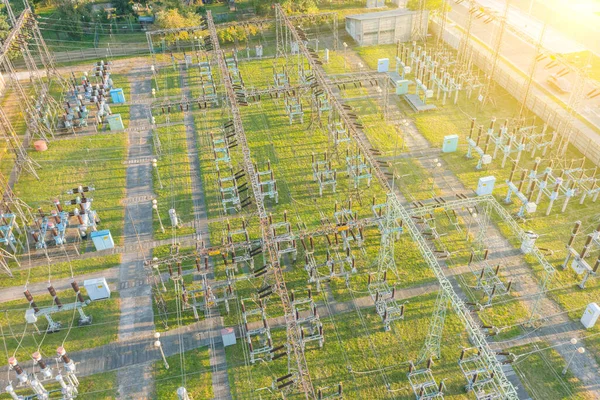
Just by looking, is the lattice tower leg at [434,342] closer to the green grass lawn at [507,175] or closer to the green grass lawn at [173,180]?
the green grass lawn at [507,175]

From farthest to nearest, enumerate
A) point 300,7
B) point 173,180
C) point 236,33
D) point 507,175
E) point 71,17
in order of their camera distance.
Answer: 1. point 300,7
2. point 71,17
3. point 236,33
4. point 173,180
5. point 507,175

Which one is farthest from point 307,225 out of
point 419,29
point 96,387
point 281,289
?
point 419,29

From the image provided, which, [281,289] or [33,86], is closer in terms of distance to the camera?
[281,289]

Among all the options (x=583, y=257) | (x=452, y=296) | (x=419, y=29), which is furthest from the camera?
(x=419, y=29)

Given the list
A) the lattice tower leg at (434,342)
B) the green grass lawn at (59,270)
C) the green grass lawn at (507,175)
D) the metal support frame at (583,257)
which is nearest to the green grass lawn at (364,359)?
the lattice tower leg at (434,342)

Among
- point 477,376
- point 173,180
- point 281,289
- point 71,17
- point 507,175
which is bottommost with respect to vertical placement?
point 477,376

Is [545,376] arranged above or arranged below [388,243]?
below

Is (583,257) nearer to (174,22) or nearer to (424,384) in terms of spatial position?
(424,384)

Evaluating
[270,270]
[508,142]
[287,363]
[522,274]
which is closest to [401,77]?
[508,142]

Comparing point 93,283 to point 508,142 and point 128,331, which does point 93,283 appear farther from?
point 508,142
